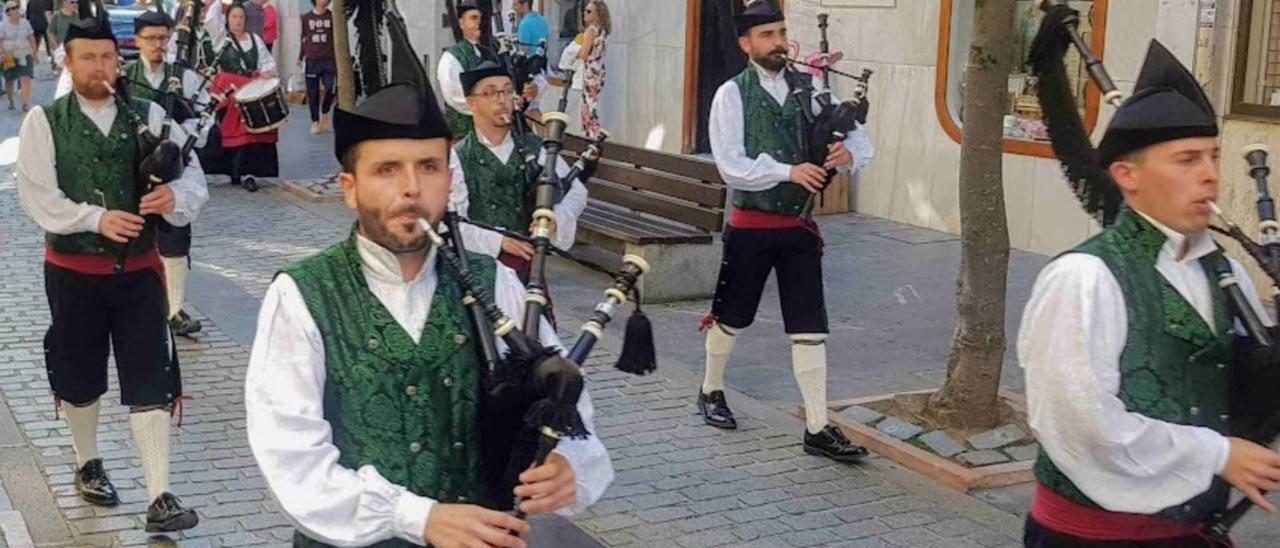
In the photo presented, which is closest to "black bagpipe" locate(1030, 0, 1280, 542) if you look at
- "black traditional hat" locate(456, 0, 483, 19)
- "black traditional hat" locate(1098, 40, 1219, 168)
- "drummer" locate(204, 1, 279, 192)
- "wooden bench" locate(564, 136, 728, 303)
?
"black traditional hat" locate(1098, 40, 1219, 168)

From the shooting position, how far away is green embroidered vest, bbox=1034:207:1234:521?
3395 mm

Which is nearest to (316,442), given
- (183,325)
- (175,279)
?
(183,325)

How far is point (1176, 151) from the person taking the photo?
3422 millimetres

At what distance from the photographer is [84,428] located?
249 inches

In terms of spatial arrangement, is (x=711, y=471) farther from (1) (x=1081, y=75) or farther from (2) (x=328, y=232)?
(2) (x=328, y=232)

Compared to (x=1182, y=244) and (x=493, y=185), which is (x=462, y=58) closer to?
(x=493, y=185)

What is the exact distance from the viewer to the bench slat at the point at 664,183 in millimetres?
10242

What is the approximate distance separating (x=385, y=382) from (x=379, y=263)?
259mm

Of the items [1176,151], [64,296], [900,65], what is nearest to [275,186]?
[900,65]

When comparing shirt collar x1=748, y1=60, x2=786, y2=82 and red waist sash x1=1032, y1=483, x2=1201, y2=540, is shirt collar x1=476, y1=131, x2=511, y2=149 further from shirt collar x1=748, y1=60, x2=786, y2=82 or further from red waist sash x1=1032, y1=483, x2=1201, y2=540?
red waist sash x1=1032, y1=483, x2=1201, y2=540

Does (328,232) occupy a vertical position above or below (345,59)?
below

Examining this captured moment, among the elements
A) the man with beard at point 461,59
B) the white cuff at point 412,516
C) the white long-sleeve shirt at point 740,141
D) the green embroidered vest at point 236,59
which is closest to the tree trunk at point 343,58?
the green embroidered vest at point 236,59

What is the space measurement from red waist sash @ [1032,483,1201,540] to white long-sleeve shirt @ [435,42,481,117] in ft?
20.9

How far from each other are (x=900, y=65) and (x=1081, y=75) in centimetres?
309
